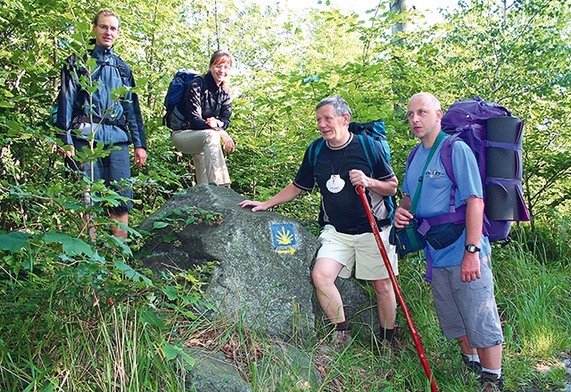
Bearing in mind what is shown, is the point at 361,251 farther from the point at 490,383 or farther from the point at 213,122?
the point at 213,122

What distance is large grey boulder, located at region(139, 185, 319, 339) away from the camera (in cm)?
404

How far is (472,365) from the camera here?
4.01 m

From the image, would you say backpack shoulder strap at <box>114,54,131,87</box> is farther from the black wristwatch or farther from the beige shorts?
the black wristwatch

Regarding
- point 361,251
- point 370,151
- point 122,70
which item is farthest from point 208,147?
point 361,251

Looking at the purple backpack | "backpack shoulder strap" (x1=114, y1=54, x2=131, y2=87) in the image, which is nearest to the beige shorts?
the purple backpack

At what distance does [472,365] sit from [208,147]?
3084mm

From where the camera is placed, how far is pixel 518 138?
3801mm

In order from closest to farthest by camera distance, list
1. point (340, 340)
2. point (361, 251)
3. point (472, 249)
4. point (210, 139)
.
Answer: point (472, 249)
point (340, 340)
point (361, 251)
point (210, 139)

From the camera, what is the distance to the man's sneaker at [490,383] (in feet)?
12.2

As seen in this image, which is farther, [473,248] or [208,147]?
[208,147]

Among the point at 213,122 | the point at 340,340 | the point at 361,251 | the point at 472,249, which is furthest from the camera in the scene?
the point at 213,122

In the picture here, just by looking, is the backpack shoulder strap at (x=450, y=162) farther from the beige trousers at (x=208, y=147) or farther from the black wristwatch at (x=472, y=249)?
the beige trousers at (x=208, y=147)

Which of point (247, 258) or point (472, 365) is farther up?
point (247, 258)

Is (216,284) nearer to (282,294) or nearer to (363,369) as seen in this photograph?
(282,294)
